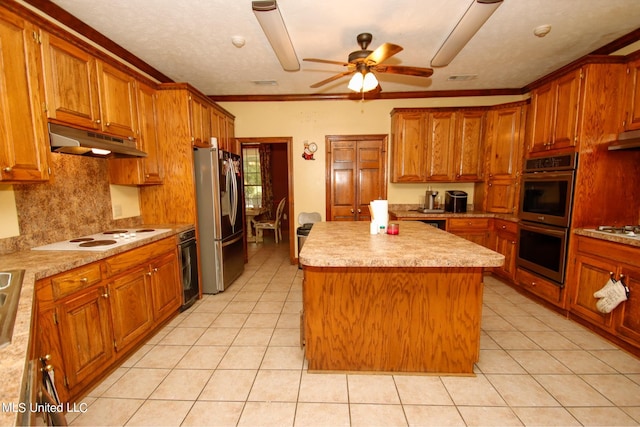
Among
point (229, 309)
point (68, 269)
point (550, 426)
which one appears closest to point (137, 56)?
point (68, 269)

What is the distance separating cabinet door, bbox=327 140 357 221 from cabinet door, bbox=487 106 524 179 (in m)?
1.89

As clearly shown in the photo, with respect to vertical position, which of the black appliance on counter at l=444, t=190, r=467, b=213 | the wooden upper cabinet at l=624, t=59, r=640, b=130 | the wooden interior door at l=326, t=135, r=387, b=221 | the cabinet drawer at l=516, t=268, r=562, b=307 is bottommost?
the cabinet drawer at l=516, t=268, r=562, b=307

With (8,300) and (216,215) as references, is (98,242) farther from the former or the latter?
(216,215)

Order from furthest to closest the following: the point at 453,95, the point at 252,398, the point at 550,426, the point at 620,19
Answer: the point at 453,95
the point at 620,19
the point at 252,398
the point at 550,426

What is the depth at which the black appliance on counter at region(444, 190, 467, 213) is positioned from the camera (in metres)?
3.93

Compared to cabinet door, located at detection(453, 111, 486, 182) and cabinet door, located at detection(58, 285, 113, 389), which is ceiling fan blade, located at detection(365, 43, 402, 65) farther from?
cabinet door, located at detection(58, 285, 113, 389)

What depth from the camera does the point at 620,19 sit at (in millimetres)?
2328

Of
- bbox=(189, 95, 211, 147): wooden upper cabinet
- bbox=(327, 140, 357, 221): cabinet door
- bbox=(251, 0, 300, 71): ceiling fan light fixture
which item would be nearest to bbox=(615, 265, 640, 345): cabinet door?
bbox=(327, 140, 357, 221): cabinet door

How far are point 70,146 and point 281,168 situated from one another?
220 inches

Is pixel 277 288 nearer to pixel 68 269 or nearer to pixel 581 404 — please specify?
pixel 68 269

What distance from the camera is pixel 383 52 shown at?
6.56 ft

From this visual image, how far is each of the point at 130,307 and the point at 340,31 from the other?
287 cm

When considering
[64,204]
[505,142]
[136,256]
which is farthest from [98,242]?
[505,142]

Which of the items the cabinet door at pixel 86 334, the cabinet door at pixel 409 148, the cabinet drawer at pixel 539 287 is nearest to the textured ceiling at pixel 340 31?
the cabinet door at pixel 409 148
